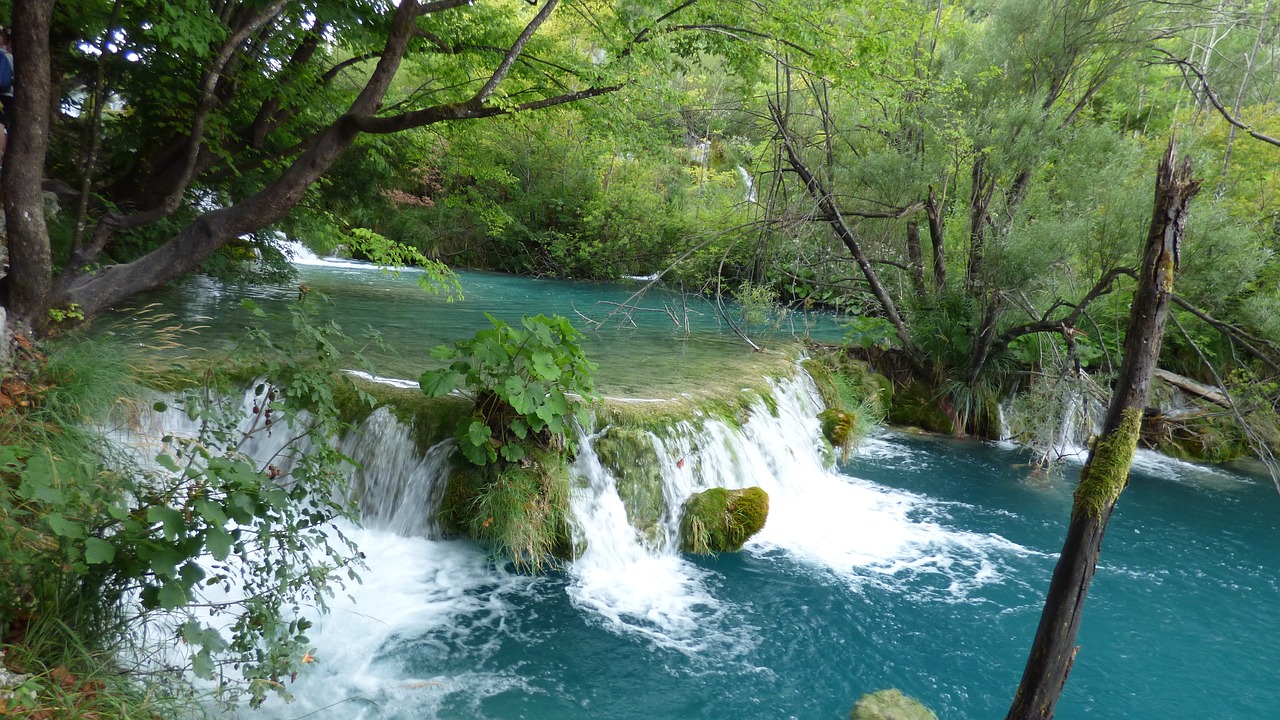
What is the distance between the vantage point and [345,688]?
14.0 feet

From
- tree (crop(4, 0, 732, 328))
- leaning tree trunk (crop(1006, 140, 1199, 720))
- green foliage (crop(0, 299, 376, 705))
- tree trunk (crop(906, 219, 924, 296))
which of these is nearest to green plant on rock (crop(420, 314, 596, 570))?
green foliage (crop(0, 299, 376, 705))

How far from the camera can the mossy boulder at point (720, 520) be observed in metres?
6.78

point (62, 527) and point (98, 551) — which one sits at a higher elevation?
point (62, 527)

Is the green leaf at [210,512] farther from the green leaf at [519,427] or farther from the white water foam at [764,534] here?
the white water foam at [764,534]

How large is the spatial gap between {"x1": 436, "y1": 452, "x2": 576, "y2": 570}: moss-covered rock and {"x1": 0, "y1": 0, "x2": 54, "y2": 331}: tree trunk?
3534mm

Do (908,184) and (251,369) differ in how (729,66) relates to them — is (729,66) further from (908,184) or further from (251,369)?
(251,369)

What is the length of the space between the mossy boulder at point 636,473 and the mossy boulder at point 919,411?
21.9 feet

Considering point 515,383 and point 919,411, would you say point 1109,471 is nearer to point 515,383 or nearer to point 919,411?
A: point 515,383

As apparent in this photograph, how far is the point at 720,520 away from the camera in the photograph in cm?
685

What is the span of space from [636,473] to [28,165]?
5343 mm

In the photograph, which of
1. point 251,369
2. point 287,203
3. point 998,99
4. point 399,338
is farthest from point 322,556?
point 998,99

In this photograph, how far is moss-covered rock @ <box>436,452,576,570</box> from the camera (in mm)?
5883

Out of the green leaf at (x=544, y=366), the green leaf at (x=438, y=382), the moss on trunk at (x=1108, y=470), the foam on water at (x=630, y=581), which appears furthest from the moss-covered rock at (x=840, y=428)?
the moss on trunk at (x=1108, y=470)

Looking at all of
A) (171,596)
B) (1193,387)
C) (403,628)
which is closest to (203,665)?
(171,596)
